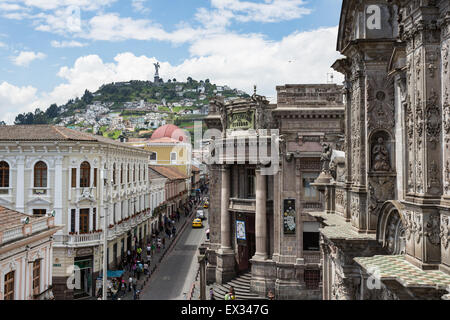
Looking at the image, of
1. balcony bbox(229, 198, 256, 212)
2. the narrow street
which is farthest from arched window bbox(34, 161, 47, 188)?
balcony bbox(229, 198, 256, 212)

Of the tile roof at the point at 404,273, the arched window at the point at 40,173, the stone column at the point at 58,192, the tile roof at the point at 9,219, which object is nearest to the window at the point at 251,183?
the stone column at the point at 58,192

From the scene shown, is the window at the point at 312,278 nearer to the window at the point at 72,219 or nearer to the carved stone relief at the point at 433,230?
the window at the point at 72,219

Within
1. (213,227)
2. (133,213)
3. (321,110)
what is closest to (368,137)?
(321,110)

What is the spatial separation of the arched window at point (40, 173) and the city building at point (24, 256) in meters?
A: 8.52

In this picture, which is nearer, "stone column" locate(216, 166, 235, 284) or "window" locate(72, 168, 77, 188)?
"stone column" locate(216, 166, 235, 284)

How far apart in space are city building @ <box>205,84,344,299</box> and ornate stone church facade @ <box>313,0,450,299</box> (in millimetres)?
9814

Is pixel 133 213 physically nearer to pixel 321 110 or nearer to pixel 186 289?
pixel 186 289

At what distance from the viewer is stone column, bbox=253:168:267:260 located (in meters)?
26.5

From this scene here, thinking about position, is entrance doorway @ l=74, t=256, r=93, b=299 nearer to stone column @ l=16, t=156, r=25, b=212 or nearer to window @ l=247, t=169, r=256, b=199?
stone column @ l=16, t=156, r=25, b=212

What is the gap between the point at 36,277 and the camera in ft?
61.6

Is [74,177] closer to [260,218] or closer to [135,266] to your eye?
[135,266]

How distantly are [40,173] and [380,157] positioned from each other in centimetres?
2386

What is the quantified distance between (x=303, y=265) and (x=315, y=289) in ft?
5.76

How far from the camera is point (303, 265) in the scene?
25.7m
